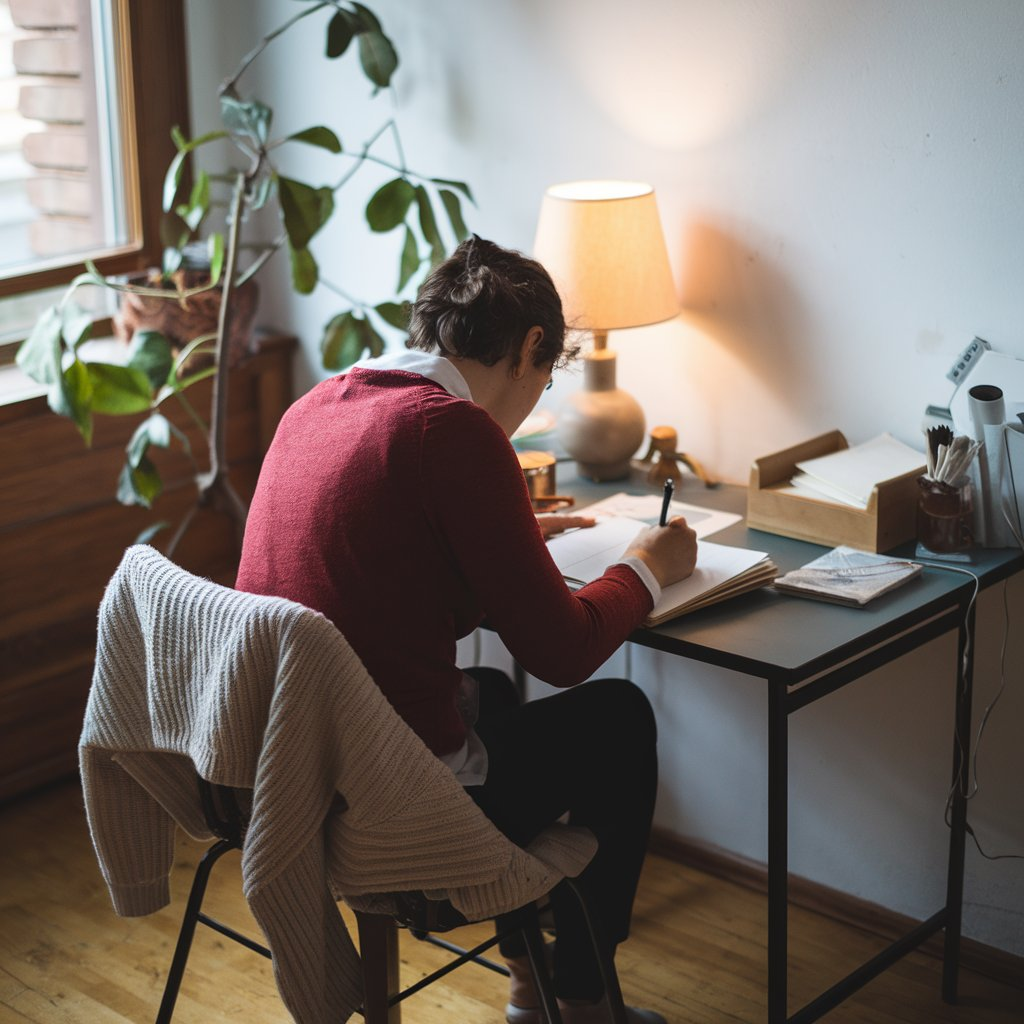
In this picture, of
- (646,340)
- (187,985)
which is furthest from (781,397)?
(187,985)

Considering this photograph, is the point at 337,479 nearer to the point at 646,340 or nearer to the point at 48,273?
the point at 646,340

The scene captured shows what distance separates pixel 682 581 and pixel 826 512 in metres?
0.30

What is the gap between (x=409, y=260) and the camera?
8.25 feet

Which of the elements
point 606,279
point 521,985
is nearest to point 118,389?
point 606,279

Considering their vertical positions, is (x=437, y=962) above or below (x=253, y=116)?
below

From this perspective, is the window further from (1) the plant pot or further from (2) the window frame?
(1) the plant pot

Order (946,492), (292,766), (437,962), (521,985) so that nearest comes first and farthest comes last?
(292,766) → (946,492) → (521,985) → (437,962)

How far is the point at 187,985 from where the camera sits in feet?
7.18

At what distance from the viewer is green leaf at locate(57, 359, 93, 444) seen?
2379 millimetres

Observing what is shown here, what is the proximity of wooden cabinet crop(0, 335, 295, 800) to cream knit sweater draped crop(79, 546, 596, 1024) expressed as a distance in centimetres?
116

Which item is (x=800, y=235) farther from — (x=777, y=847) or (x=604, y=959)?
(x=604, y=959)

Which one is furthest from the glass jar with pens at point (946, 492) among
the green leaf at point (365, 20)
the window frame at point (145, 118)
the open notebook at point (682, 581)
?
the window frame at point (145, 118)

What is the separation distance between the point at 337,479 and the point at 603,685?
1.65 feet

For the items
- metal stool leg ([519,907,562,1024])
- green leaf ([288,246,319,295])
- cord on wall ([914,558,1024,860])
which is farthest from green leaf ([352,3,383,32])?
metal stool leg ([519,907,562,1024])
